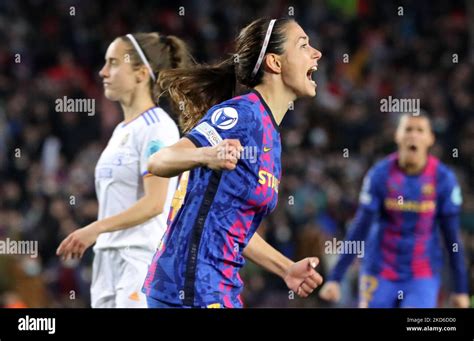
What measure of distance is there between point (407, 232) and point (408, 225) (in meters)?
0.05

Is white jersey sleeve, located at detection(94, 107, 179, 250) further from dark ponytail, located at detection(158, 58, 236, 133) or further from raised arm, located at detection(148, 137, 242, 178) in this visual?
raised arm, located at detection(148, 137, 242, 178)

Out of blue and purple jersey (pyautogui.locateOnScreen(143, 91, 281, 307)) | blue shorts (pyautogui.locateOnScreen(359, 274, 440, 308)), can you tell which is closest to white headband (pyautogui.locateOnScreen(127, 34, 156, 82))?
blue and purple jersey (pyautogui.locateOnScreen(143, 91, 281, 307))

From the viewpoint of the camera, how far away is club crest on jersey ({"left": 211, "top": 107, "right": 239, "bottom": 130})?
14.8ft

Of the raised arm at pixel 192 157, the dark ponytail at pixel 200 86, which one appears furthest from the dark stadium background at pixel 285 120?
the raised arm at pixel 192 157

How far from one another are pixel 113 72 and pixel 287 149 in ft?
23.0

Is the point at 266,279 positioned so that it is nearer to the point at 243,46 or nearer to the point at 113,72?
the point at 113,72

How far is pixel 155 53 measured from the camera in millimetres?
6457

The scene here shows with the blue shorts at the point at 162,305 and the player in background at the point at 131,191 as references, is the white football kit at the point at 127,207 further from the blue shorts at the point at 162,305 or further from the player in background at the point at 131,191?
the blue shorts at the point at 162,305

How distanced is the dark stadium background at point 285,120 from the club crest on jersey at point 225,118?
19.6ft

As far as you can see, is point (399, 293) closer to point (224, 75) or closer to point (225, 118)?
point (224, 75)

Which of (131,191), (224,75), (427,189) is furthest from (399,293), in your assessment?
(224,75)

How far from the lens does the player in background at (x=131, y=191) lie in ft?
19.3
